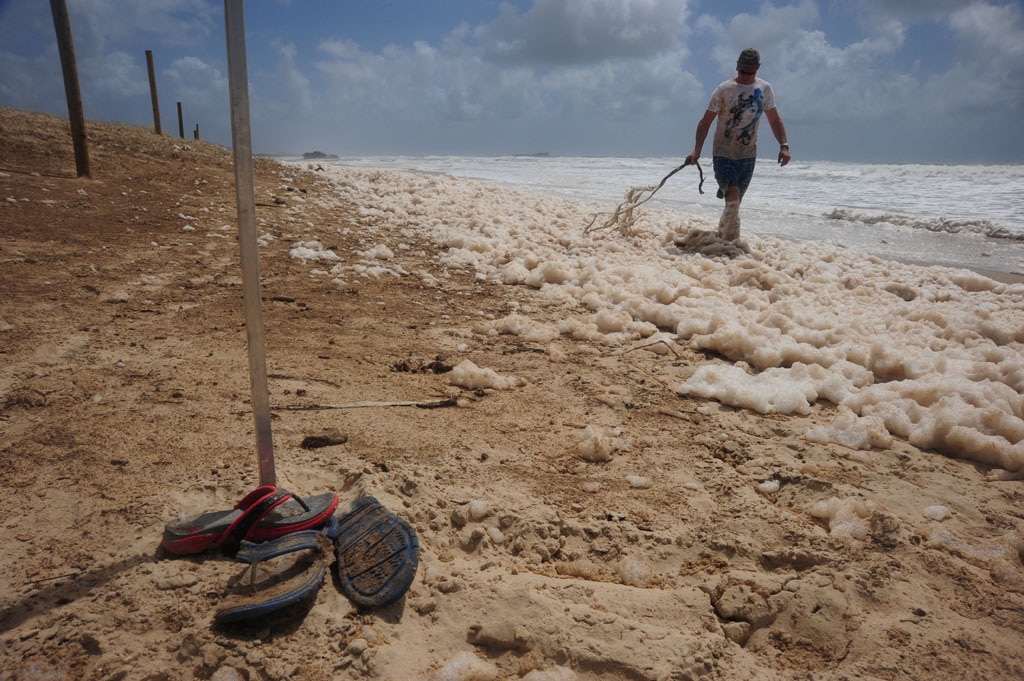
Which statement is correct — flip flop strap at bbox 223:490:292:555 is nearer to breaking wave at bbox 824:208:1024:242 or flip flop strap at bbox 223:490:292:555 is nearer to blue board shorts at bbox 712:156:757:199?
blue board shorts at bbox 712:156:757:199

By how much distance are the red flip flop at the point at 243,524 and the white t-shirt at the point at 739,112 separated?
5.45 m

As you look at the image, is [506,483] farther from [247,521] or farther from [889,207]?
[889,207]

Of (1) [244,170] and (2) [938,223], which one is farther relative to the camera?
(2) [938,223]

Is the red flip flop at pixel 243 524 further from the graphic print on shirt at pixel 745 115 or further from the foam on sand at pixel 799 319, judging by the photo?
the graphic print on shirt at pixel 745 115

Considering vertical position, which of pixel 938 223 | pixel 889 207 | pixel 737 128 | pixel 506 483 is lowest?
pixel 506 483

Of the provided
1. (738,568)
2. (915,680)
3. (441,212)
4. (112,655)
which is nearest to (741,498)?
(738,568)

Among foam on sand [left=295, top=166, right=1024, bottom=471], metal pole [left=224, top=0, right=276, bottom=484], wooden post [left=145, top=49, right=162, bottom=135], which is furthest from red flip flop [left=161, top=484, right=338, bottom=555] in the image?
wooden post [left=145, top=49, right=162, bottom=135]

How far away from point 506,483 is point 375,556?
2.13 ft

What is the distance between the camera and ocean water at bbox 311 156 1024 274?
7590 mm

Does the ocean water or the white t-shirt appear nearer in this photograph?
the white t-shirt

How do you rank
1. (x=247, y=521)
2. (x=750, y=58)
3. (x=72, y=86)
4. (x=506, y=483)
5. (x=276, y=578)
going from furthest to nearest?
(x=72, y=86) → (x=750, y=58) → (x=506, y=483) → (x=247, y=521) → (x=276, y=578)

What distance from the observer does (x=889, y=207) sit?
11500 mm

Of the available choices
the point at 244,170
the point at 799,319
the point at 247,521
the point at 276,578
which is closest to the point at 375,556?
the point at 276,578

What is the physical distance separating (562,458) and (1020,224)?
10.7 m
